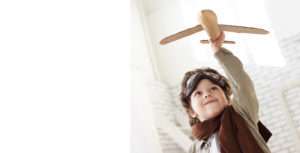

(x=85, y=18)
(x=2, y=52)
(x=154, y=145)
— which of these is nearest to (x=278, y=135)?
(x=154, y=145)

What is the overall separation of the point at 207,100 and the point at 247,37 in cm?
189

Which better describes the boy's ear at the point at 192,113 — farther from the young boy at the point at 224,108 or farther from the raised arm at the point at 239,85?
the raised arm at the point at 239,85

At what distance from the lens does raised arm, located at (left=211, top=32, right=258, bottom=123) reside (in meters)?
1.22

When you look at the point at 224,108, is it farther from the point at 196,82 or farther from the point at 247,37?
the point at 247,37

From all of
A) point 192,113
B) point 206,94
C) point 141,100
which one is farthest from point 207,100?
point 141,100

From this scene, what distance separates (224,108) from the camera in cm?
125

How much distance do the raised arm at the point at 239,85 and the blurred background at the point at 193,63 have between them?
1.10 meters

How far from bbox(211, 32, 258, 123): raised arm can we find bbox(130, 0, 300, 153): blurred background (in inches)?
43.2

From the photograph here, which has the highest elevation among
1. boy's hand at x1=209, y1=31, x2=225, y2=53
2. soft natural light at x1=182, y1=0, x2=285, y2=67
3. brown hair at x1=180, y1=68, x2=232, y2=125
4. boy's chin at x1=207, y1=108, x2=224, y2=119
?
soft natural light at x1=182, y1=0, x2=285, y2=67

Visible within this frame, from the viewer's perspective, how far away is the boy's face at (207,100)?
1.29 m

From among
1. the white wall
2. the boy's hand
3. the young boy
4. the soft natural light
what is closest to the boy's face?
the young boy

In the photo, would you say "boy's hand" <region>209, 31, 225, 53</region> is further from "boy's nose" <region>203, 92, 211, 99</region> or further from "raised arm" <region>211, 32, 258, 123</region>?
"boy's nose" <region>203, 92, 211, 99</region>

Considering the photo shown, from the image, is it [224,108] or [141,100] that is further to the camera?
[141,100]

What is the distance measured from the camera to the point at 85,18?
1.80 metres
